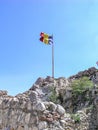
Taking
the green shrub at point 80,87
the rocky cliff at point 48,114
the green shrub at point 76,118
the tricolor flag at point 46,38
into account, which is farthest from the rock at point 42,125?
the tricolor flag at point 46,38

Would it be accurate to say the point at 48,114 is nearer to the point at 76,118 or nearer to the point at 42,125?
the point at 42,125

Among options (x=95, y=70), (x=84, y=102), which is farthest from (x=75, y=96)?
(x=95, y=70)

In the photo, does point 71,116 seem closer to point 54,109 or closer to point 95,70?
point 54,109

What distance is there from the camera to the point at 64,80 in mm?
24422

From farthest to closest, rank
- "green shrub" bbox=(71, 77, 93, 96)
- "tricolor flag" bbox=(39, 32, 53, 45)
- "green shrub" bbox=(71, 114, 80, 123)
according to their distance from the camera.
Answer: "tricolor flag" bbox=(39, 32, 53, 45) < "green shrub" bbox=(71, 77, 93, 96) < "green shrub" bbox=(71, 114, 80, 123)

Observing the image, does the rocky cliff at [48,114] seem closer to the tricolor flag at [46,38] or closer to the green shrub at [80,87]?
the green shrub at [80,87]

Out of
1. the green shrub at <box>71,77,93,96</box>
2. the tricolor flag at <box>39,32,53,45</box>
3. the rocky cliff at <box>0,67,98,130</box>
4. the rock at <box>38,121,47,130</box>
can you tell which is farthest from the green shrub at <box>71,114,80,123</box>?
the tricolor flag at <box>39,32,53,45</box>

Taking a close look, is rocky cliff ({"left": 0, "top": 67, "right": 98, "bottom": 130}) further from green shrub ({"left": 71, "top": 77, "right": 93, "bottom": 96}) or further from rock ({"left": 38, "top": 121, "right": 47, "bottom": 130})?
green shrub ({"left": 71, "top": 77, "right": 93, "bottom": 96})

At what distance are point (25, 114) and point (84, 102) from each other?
10.9 feet

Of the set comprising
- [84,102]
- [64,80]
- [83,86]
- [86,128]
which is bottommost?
[86,128]

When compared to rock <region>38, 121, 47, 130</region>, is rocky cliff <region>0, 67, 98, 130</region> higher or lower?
higher

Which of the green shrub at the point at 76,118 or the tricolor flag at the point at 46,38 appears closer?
the green shrub at the point at 76,118

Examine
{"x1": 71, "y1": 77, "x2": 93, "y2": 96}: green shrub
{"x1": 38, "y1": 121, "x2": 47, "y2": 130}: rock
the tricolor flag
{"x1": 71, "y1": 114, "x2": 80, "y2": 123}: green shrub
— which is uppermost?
the tricolor flag

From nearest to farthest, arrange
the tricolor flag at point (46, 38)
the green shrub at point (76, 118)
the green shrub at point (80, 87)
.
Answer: the green shrub at point (76, 118), the green shrub at point (80, 87), the tricolor flag at point (46, 38)
